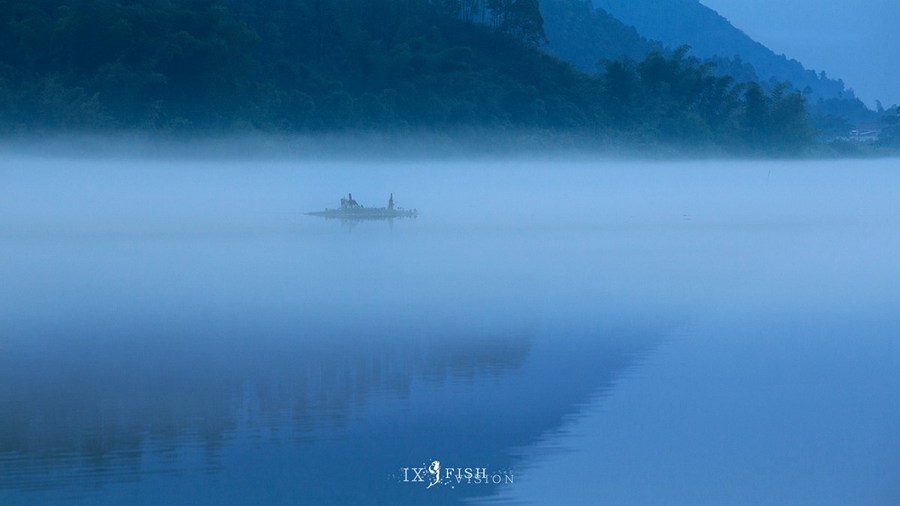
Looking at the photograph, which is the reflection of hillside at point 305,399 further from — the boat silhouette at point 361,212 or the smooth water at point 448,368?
the boat silhouette at point 361,212

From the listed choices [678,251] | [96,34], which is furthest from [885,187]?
[96,34]

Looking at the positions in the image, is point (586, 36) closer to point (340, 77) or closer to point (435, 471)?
point (340, 77)

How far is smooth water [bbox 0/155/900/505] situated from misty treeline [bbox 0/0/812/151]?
17852 mm

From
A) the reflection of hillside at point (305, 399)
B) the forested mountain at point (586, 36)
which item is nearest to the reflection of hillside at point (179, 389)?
the reflection of hillside at point (305, 399)

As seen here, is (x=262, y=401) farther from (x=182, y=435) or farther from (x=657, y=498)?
(x=657, y=498)

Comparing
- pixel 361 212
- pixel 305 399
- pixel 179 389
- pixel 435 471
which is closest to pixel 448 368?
pixel 305 399

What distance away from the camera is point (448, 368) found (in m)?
7.55

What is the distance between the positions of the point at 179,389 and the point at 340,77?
37.8m

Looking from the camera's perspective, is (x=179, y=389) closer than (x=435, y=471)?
No

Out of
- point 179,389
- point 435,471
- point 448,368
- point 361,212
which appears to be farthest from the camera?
point 361,212

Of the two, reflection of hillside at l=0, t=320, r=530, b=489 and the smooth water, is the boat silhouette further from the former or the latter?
reflection of hillside at l=0, t=320, r=530, b=489

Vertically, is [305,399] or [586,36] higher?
[586,36]

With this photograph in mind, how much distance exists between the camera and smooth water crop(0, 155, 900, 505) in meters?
5.41

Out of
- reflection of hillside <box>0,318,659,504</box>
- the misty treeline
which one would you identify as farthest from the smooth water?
the misty treeline
